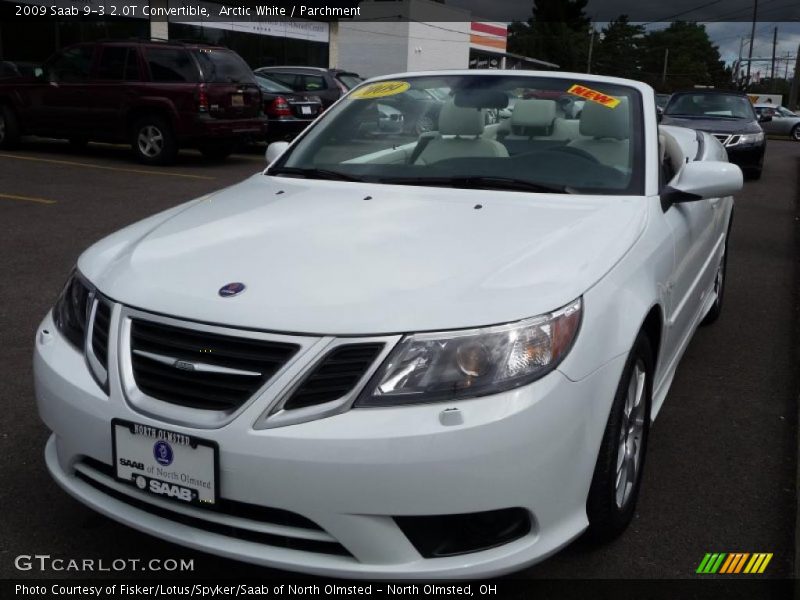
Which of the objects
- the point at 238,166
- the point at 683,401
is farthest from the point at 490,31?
the point at 683,401

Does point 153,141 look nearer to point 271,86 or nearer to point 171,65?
point 171,65

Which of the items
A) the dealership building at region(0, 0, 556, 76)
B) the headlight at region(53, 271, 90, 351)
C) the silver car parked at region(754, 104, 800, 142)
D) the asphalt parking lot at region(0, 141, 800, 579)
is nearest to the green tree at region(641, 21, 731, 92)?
the dealership building at region(0, 0, 556, 76)

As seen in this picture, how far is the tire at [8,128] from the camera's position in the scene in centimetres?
1418

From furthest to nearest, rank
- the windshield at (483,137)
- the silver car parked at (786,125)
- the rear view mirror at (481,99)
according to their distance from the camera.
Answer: the silver car parked at (786,125)
the rear view mirror at (481,99)
the windshield at (483,137)

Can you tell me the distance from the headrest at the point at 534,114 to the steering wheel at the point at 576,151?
219 mm

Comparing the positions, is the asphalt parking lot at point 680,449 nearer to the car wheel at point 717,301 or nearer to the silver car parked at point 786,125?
the car wheel at point 717,301

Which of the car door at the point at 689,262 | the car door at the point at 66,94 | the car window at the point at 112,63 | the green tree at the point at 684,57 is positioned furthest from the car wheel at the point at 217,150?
the green tree at the point at 684,57

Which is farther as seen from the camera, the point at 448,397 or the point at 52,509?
the point at 52,509

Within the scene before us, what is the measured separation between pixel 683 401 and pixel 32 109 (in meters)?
12.5

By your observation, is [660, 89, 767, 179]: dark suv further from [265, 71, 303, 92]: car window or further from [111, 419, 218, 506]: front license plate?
[111, 419, 218, 506]: front license plate

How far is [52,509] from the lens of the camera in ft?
10.00

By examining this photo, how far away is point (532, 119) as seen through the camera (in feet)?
13.0

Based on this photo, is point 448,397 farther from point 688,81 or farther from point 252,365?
point 688,81

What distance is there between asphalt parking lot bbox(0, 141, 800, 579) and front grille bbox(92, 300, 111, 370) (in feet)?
2.23
